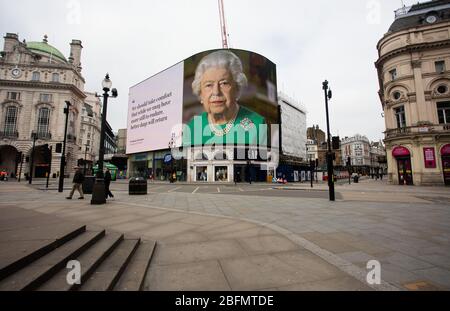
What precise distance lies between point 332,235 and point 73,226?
568cm

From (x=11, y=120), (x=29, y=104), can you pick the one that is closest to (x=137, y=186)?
(x=29, y=104)

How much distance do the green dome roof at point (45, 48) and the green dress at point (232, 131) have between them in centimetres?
3895

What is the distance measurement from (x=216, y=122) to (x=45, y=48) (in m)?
46.0

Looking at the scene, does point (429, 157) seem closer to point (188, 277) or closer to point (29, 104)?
point (188, 277)

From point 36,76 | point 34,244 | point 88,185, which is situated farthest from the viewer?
point 36,76

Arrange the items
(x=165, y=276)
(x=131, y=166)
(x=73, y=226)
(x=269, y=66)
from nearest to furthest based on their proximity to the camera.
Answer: (x=165, y=276) < (x=73, y=226) < (x=269, y=66) < (x=131, y=166)

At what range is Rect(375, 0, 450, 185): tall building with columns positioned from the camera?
2500 cm

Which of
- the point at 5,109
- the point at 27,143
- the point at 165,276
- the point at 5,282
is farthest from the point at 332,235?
the point at 5,109

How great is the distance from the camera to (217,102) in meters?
39.6

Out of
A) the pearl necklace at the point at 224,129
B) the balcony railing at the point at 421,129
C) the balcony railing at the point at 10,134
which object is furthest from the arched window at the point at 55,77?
the balcony railing at the point at 421,129

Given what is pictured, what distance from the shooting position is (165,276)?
10.2 ft

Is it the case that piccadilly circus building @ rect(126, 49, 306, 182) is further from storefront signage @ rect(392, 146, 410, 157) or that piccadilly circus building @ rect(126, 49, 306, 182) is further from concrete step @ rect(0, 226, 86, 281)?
concrete step @ rect(0, 226, 86, 281)
